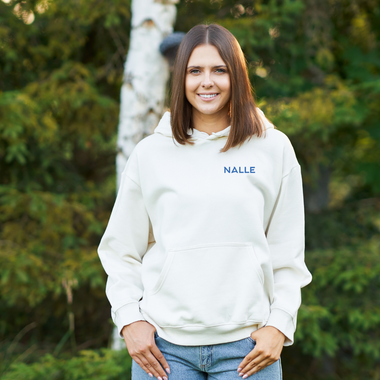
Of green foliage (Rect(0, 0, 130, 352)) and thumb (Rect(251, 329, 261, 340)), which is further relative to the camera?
green foliage (Rect(0, 0, 130, 352))

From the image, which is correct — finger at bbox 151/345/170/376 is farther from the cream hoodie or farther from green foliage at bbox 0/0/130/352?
green foliage at bbox 0/0/130/352

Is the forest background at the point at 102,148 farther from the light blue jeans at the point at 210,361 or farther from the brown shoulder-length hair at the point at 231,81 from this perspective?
the brown shoulder-length hair at the point at 231,81

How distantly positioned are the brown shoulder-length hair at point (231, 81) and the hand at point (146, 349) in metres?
0.74

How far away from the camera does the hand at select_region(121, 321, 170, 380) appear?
148 centimetres

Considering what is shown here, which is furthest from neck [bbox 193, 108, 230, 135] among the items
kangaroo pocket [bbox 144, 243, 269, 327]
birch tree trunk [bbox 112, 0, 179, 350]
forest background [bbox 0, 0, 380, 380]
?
forest background [bbox 0, 0, 380, 380]

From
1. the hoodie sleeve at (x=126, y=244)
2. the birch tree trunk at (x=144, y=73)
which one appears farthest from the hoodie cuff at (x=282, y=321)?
the birch tree trunk at (x=144, y=73)

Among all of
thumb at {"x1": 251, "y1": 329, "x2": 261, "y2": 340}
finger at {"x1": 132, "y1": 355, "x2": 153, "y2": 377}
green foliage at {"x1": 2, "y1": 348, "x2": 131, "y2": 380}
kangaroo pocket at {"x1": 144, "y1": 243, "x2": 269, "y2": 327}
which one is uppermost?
kangaroo pocket at {"x1": 144, "y1": 243, "x2": 269, "y2": 327}

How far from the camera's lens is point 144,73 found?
291 cm

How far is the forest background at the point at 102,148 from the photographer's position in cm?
348

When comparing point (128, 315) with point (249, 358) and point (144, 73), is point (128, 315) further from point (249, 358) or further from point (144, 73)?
point (144, 73)

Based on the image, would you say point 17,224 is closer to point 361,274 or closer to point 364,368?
point 361,274

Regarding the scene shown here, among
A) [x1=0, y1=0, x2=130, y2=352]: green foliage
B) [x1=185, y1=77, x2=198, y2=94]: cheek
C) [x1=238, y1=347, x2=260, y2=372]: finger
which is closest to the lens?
[x1=238, y1=347, x2=260, y2=372]: finger

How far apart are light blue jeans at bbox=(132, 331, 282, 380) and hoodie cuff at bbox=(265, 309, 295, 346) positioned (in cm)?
11

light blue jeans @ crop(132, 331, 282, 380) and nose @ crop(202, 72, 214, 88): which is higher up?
nose @ crop(202, 72, 214, 88)
